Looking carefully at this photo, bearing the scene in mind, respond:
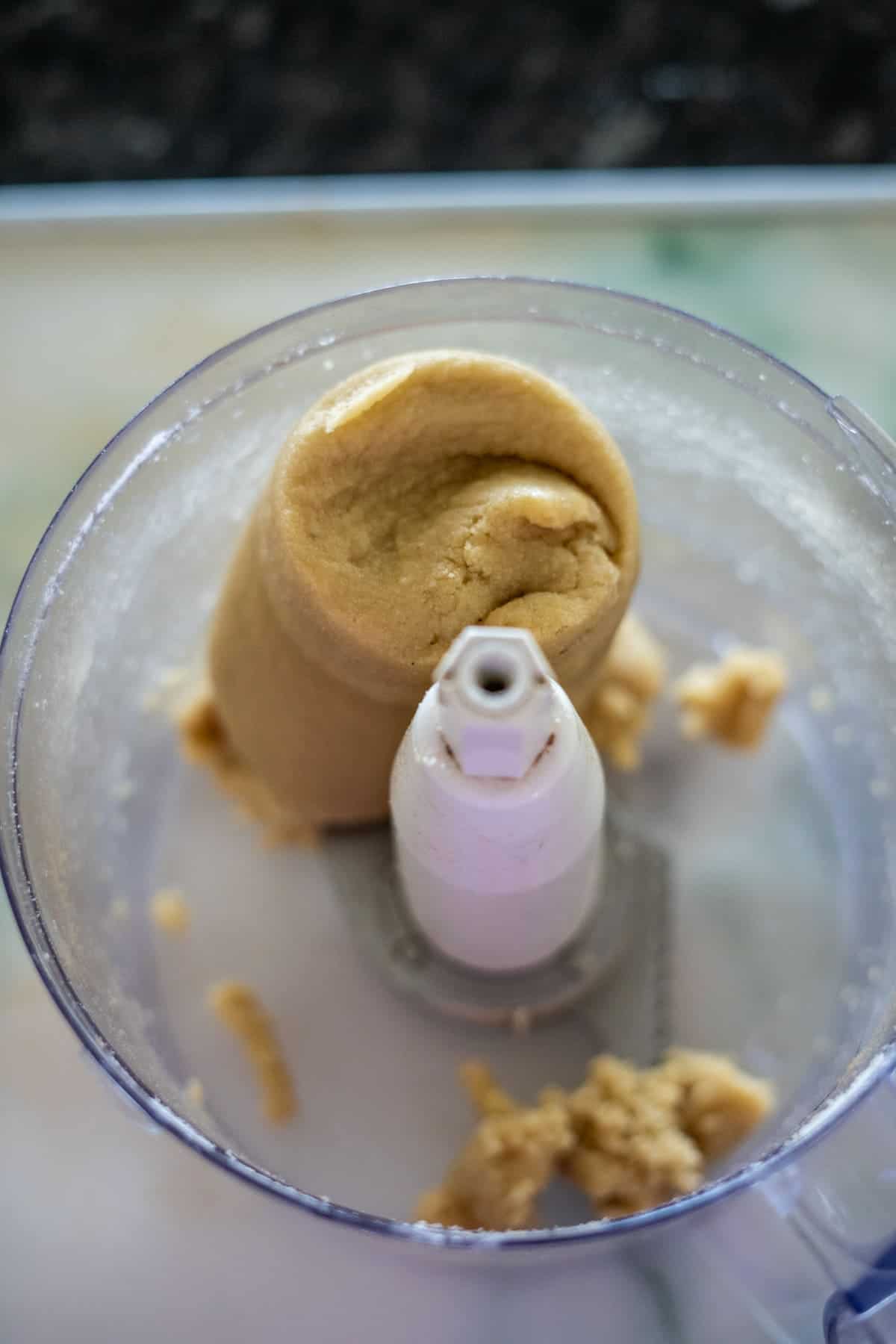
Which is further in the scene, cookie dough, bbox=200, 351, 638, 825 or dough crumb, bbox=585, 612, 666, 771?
dough crumb, bbox=585, 612, 666, 771

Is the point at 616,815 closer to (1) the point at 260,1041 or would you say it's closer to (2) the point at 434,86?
(1) the point at 260,1041

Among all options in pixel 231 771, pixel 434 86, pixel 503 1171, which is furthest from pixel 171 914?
pixel 434 86

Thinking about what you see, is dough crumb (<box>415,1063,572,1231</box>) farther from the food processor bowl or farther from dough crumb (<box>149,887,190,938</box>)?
dough crumb (<box>149,887,190,938</box>)

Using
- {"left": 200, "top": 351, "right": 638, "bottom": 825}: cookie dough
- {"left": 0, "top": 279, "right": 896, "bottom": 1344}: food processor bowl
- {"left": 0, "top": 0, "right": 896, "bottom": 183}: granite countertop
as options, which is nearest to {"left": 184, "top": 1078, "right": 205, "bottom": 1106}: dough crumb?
{"left": 0, "top": 279, "right": 896, "bottom": 1344}: food processor bowl

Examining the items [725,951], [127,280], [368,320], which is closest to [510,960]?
[725,951]

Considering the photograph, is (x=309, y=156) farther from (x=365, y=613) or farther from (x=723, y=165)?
(x=365, y=613)

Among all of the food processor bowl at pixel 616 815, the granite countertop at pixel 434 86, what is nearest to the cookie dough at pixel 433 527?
the food processor bowl at pixel 616 815
